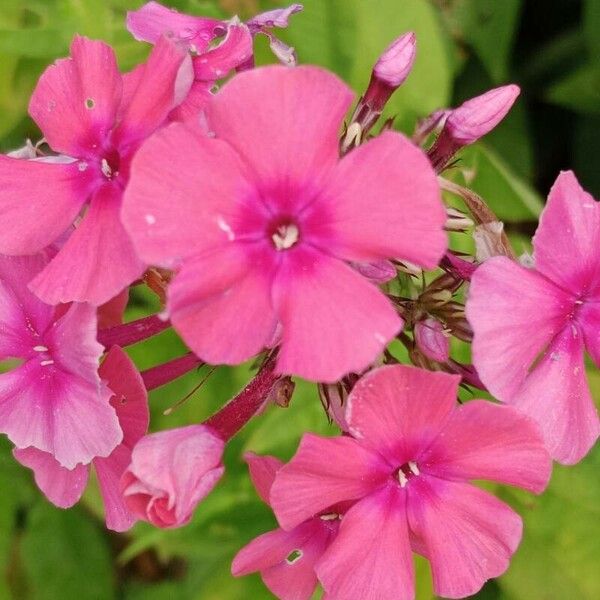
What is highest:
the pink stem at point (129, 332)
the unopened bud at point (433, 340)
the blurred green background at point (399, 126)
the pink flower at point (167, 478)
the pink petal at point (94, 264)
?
the pink petal at point (94, 264)

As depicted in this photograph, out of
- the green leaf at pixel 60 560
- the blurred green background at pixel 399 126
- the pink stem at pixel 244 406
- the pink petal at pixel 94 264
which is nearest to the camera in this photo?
the pink petal at pixel 94 264

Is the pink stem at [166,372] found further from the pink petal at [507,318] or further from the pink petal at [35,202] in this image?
the pink petal at [507,318]

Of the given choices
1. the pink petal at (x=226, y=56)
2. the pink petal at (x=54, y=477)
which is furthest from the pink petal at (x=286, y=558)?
the pink petal at (x=226, y=56)

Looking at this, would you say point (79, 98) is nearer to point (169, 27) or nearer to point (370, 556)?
point (169, 27)

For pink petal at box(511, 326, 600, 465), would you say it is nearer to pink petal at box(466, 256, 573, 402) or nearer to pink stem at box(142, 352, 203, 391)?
pink petal at box(466, 256, 573, 402)

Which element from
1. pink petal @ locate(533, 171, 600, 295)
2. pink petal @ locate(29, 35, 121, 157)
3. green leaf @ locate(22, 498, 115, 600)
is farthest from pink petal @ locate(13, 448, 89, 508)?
green leaf @ locate(22, 498, 115, 600)

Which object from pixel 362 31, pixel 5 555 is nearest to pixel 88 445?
pixel 362 31

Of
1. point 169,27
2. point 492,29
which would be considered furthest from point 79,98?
point 492,29
